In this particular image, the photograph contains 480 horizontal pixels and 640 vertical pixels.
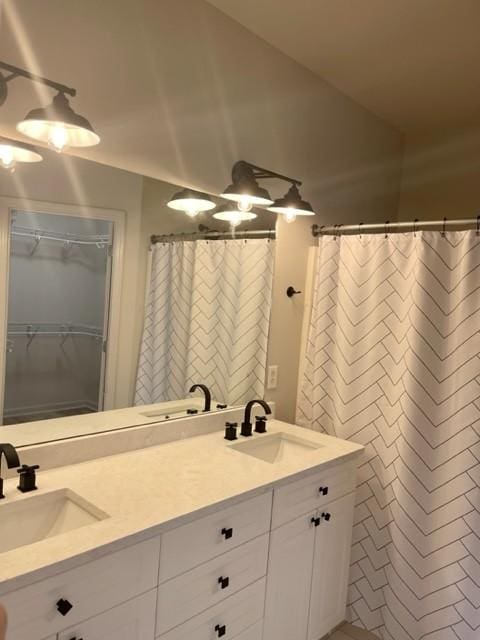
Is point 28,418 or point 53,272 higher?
point 53,272

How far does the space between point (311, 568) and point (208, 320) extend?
3.83ft

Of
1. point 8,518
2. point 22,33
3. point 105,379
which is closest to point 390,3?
point 22,33

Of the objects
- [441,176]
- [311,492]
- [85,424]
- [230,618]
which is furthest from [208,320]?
[441,176]

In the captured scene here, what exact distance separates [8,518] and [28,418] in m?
0.40

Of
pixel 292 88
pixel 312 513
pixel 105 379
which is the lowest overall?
pixel 312 513

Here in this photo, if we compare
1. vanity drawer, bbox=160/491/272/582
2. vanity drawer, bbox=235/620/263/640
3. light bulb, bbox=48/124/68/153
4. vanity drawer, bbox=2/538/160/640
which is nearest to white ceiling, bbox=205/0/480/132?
light bulb, bbox=48/124/68/153

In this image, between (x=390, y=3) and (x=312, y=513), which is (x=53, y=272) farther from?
(x=390, y=3)

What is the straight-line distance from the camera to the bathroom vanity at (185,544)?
46.7 inches

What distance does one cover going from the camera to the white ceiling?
6.45ft

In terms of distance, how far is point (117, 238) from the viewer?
190 centimetres

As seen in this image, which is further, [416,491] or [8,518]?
[416,491]

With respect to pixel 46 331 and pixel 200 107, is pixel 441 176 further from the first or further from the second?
pixel 46 331

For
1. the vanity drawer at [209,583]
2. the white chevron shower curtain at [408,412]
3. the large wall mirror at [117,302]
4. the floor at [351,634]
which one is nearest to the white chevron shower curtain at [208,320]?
the large wall mirror at [117,302]

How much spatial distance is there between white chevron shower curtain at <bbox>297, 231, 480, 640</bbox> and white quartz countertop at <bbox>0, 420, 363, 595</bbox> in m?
0.27
